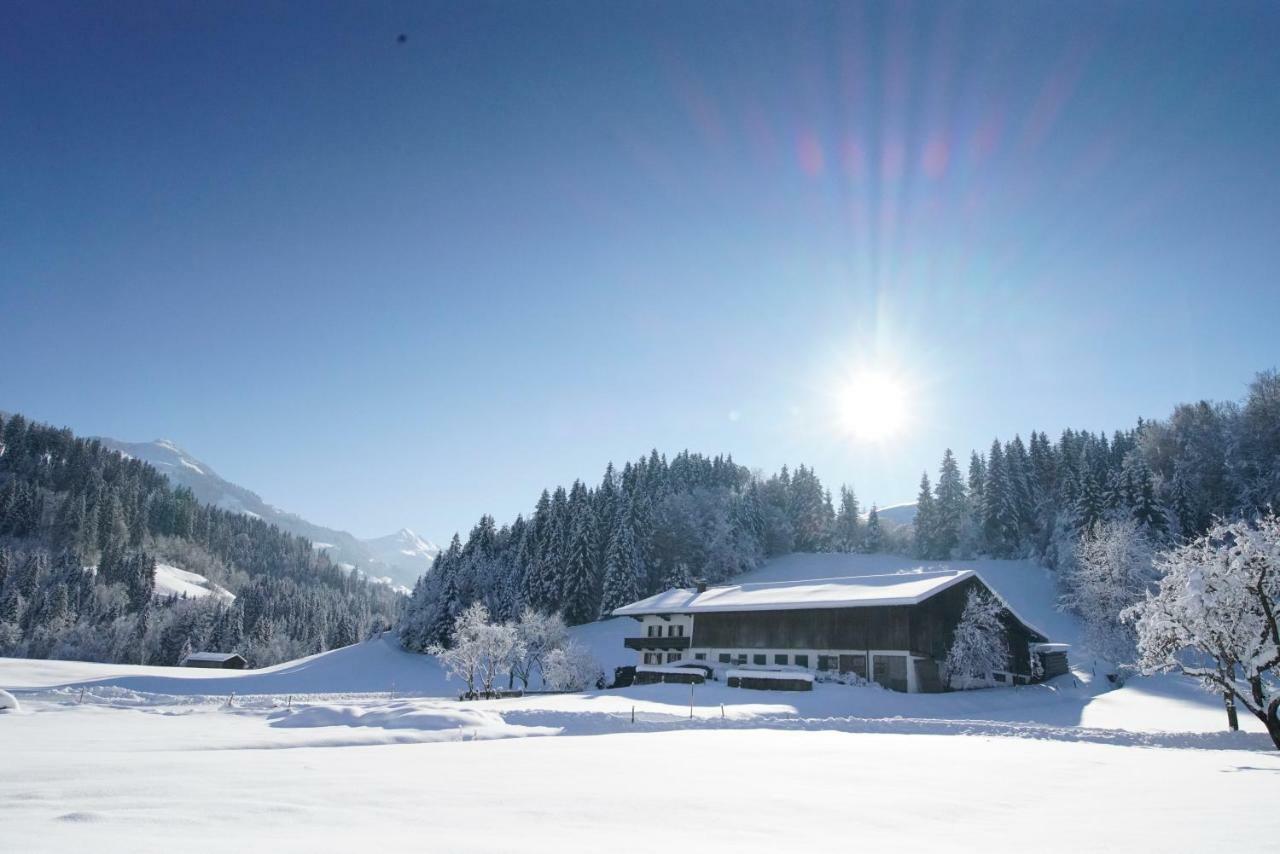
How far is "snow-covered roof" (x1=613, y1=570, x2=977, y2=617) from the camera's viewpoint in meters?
43.9

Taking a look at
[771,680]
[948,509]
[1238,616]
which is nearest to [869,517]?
[948,509]

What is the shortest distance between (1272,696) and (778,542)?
86.8 m

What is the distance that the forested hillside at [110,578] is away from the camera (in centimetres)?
11438

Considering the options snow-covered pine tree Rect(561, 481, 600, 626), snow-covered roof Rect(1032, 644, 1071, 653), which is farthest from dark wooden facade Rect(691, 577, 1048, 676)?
snow-covered pine tree Rect(561, 481, 600, 626)

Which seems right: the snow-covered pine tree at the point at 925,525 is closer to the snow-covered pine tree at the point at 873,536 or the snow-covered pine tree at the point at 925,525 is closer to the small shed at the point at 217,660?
the snow-covered pine tree at the point at 873,536

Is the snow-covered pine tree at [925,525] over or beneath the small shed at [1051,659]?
over

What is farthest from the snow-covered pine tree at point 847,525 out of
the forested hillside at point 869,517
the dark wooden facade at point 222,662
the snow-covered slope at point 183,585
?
the snow-covered slope at point 183,585

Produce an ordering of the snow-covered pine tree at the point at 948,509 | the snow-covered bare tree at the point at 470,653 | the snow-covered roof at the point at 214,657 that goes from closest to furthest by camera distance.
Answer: the snow-covered bare tree at the point at 470,653, the snow-covered roof at the point at 214,657, the snow-covered pine tree at the point at 948,509

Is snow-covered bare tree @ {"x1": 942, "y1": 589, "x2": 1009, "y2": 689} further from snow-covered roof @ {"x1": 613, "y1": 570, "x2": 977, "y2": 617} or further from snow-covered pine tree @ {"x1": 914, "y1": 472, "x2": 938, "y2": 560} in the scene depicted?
snow-covered pine tree @ {"x1": 914, "y1": 472, "x2": 938, "y2": 560}

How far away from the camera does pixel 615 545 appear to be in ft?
278

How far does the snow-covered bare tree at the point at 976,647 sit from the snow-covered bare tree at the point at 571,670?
86.1ft

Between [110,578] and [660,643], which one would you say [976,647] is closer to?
[660,643]

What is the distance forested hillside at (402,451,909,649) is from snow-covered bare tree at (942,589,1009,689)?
43272 millimetres

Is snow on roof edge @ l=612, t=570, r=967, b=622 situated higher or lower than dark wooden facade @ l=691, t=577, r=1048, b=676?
higher
